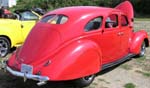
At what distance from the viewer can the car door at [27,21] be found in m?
11.1

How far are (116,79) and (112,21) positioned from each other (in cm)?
143

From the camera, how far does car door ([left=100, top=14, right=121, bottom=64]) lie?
817 cm

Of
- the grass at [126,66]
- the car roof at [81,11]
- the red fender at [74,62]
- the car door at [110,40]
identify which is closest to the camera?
the red fender at [74,62]

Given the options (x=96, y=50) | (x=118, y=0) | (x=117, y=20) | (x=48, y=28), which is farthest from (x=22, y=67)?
(x=118, y=0)

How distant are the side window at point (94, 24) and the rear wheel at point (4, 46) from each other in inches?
138

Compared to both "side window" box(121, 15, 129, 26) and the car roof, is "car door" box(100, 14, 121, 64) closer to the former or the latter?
the car roof

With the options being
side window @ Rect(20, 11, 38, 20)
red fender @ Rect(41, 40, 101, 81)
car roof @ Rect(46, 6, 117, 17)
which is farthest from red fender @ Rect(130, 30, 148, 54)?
side window @ Rect(20, 11, 38, 20)

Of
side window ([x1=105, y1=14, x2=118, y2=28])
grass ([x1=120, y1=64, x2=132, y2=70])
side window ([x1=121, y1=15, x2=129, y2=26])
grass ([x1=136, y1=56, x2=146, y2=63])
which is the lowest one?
grass ([x1=136, y1=56, x2=146, y2=63])

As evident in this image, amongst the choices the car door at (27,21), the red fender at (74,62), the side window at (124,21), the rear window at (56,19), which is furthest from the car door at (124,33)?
the car door at (27,21)

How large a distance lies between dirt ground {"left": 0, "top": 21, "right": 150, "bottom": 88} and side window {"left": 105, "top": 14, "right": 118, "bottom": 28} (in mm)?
1216

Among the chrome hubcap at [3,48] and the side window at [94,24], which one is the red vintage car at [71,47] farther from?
the chrome hubcap at [3,48]

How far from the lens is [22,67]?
7.12 m

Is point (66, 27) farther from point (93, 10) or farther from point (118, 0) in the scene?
point (118, 0)

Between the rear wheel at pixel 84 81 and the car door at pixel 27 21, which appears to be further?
the car door at pixel 27 21
